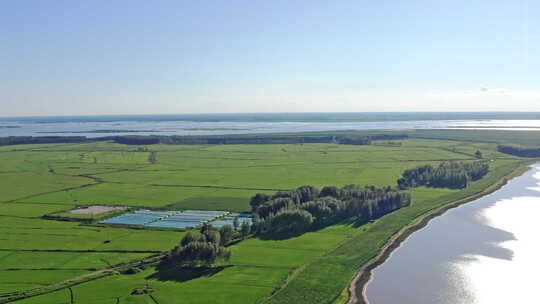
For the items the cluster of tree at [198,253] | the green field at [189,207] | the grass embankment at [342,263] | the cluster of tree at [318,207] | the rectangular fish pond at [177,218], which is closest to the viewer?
the grass embankment at [342,263]

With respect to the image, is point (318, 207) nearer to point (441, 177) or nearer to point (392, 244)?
point (392, 244)

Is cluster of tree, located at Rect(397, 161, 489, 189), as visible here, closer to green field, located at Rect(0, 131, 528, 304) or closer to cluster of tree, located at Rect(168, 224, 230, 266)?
green field, located at Rect(0, 131, 528, 304)

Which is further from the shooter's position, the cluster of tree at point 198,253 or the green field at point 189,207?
the cluster of tree at point 198,253

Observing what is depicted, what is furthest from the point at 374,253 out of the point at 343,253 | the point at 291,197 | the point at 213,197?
the point at 213,197

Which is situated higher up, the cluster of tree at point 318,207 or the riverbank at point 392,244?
the cluster of tree at point 318,207

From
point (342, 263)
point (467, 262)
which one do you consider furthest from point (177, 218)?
point (467, 262)

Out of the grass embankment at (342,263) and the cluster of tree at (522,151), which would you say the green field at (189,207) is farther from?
the cluster of tree at (522,151)

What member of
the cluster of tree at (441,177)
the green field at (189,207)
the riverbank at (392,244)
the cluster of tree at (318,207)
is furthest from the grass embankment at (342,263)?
the cluster of tree at (441,177)
